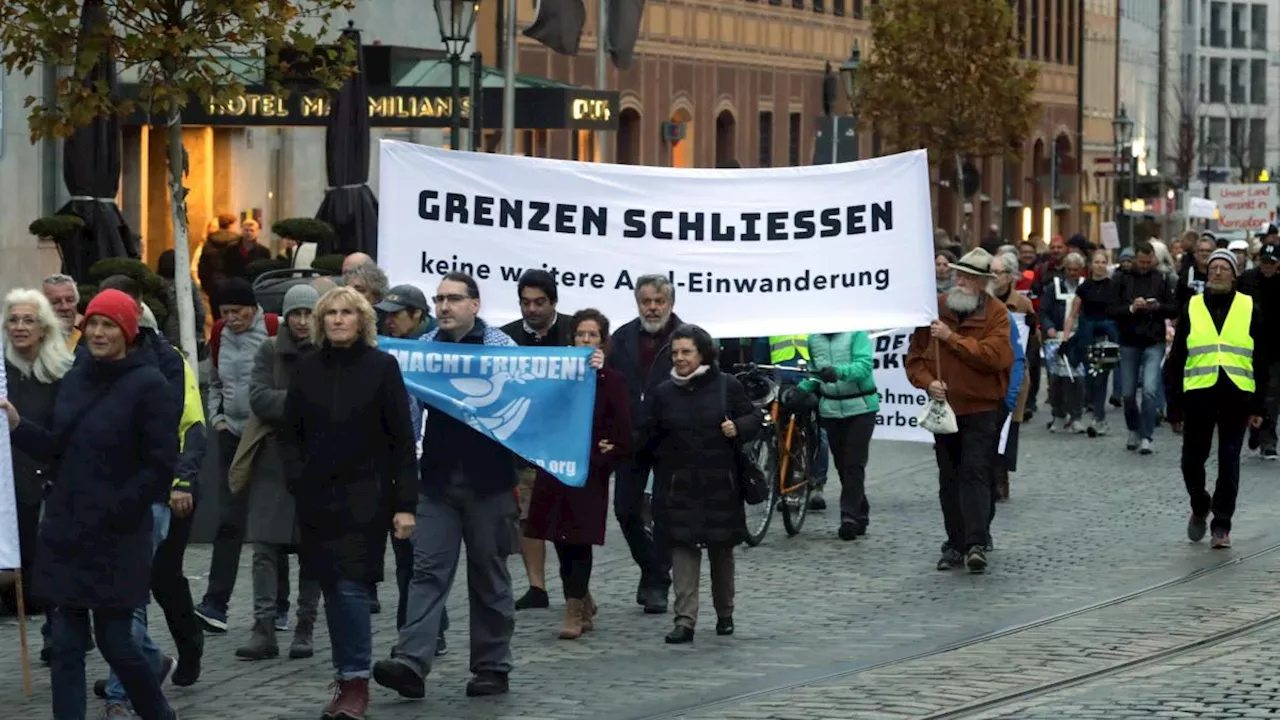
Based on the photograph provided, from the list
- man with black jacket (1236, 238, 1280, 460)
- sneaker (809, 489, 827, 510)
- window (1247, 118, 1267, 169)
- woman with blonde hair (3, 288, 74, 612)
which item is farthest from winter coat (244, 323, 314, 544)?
window (1247, 118, 1267, 169)

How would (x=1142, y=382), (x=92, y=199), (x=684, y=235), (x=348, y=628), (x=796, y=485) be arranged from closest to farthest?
(x=348, y=628) → (x=684, y=235) → (x=796, y=485) → (x=92, y=199) → (x=1142, y=382)

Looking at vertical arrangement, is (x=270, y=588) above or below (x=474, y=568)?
below

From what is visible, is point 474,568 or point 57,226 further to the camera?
point 57,226

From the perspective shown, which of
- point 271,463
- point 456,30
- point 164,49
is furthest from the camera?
point 456,30

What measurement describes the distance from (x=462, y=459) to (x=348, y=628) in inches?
44.9

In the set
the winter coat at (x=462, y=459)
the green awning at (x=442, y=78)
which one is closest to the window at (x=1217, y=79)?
the green awning at (x=442, y=78)

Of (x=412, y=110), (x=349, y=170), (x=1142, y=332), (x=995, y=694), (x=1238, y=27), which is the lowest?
(x=995, y=694)

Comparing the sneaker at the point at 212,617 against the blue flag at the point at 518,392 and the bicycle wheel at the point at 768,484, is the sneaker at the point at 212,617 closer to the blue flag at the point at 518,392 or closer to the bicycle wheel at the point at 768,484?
the blue flag at the point at 518,392

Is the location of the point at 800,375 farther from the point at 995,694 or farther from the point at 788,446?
the point at 995,694

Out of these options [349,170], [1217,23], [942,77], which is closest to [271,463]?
[349,170]

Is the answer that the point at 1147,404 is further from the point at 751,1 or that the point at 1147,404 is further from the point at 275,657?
the point at 751,1

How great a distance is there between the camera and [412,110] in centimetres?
2956

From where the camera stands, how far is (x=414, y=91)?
29.5m

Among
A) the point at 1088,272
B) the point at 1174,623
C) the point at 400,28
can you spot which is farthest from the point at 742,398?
→ the point at 400,28
